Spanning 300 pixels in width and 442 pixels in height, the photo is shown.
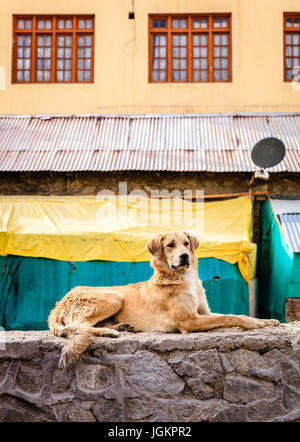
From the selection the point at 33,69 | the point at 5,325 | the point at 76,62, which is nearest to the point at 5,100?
the point at 33,69

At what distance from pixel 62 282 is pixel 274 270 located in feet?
16.0

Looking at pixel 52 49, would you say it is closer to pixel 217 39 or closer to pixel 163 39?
pixel 163 39

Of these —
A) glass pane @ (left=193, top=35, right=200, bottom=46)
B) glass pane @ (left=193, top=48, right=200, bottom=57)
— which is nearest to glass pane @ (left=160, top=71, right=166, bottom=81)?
glass pane @ (left=193, top=48, right=200, bottom=57)

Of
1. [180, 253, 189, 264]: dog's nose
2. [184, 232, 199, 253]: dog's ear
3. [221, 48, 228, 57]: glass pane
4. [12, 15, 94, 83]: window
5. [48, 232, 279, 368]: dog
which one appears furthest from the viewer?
[12, 15, 94, 83]: window

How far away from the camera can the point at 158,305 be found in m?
4.97

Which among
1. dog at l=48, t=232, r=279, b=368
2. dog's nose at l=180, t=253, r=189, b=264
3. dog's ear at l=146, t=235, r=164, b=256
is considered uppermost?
dog's ear at l=146, t=235, r=164, b=256

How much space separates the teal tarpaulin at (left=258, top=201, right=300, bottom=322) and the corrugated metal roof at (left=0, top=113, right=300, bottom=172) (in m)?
1.58

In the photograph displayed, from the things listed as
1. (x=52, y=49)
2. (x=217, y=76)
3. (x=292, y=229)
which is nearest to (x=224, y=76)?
(x=217, y=76)

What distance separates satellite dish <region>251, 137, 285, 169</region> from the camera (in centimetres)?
1173

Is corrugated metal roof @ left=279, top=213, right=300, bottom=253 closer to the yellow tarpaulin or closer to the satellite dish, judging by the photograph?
the yellow tarpaulin

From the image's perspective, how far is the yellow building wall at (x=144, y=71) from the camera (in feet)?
51.6

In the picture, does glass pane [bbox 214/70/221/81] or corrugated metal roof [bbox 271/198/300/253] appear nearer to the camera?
corrugated metal roof [bbox 271/198/300/253]

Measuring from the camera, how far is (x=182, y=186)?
1309 centimetres

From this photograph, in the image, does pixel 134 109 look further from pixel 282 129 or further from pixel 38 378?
pixel 38 378
